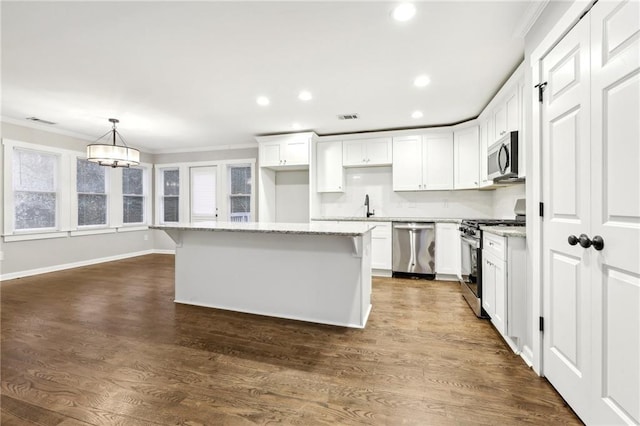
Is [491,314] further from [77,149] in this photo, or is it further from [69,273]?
[77,149]

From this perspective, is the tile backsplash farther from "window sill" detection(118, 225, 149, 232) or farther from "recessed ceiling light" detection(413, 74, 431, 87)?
"window sill" detection(118, 225, 149, 232)

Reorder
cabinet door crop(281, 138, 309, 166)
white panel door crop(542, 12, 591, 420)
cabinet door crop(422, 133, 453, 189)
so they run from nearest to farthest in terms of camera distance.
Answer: white panel door crop(542, 12, 591, 420)
cabinet door crop(422, 133, 453, 189)
cabinet door crop(281, 138, 309, 166)

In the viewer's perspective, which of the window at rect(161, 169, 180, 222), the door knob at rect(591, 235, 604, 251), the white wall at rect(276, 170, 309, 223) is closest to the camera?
the door knob at rect(591, 235, 604, 251)

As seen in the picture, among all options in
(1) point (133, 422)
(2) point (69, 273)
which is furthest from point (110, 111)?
(1) point (133, 422)

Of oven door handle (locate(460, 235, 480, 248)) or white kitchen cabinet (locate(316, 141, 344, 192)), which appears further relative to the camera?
white kitchen cabinet (locate(316, 141, 344, 192))

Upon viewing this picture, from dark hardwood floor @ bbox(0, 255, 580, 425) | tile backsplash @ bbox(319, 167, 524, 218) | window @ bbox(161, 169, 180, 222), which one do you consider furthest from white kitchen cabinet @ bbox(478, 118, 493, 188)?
window @ bbox(161, 169, 180, 222)

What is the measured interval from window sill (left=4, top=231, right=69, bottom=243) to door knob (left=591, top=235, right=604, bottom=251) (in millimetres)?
6778

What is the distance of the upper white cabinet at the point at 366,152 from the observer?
16.1 ft

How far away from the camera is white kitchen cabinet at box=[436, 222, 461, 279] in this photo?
427 centimetres

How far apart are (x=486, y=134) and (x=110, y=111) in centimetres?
536

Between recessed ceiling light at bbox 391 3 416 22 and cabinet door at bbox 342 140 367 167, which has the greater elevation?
recessed ceiling light at bbox 391 3 416 22

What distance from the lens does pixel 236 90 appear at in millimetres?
3350

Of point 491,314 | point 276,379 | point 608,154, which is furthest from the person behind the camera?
point 491,314

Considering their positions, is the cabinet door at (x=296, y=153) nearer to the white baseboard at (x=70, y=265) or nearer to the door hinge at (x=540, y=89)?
the door hinge at (x=540, y=89)
